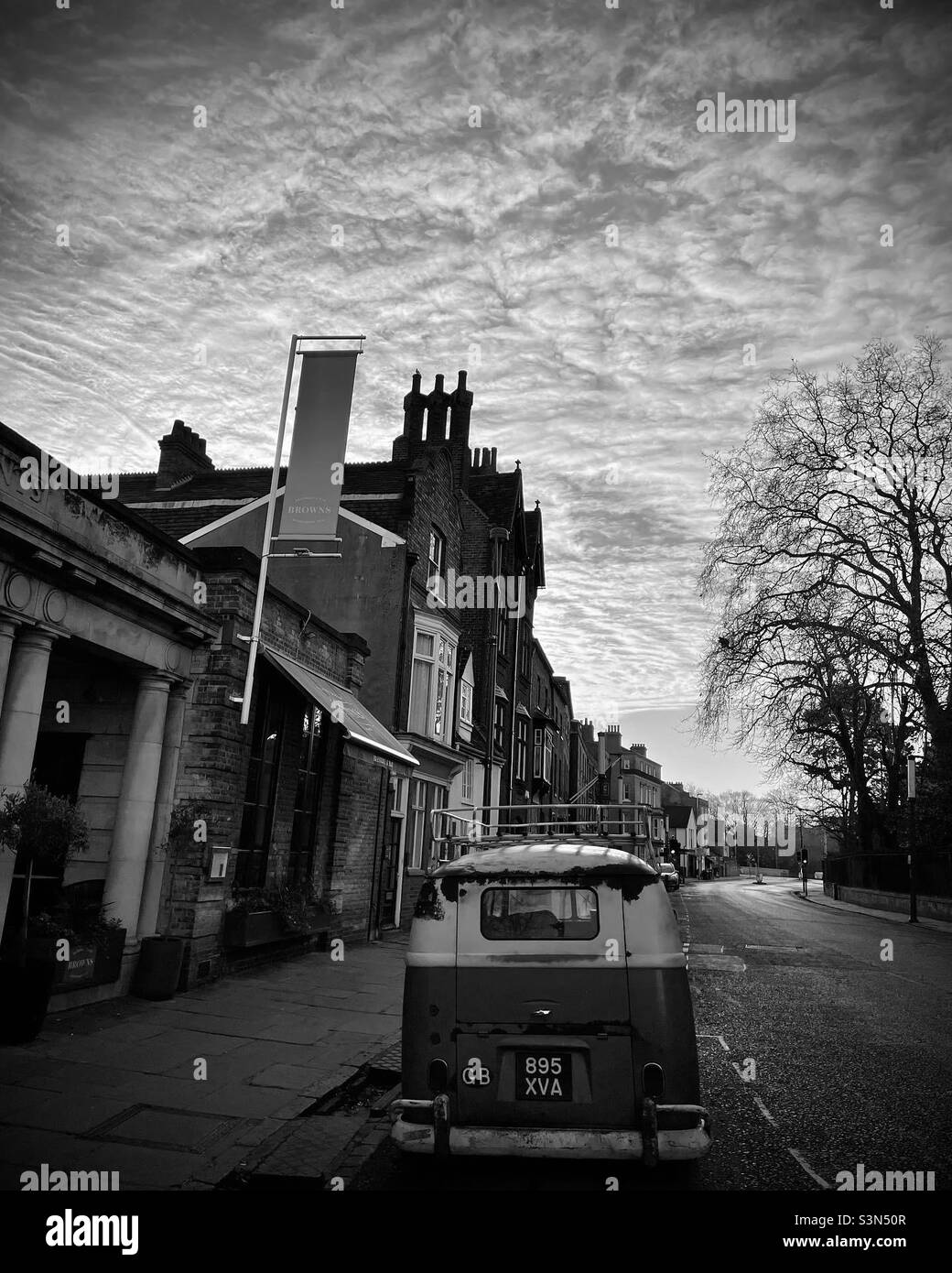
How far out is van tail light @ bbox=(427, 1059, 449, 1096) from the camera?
175 inches

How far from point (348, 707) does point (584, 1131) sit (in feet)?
30.4

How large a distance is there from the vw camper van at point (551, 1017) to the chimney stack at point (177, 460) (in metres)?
22.5

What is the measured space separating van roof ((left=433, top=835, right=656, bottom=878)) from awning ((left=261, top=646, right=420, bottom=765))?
19.4ft

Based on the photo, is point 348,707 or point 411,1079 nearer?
point 411,1079

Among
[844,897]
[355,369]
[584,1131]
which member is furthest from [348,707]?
[844,897]

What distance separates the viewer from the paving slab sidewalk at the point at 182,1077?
4.71 meters

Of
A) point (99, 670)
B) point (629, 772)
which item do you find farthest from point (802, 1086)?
point (629, 772)

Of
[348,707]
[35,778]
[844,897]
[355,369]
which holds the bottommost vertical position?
[844,897]

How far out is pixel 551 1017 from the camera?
445 centimetres

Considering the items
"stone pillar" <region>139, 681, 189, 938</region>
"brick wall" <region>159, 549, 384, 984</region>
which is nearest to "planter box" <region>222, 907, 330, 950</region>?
"brick wall" <region>159, 549, 384, 984</region>

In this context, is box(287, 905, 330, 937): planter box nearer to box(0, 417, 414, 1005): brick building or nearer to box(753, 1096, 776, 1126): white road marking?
box(0, 417, 414, 1005): brick building

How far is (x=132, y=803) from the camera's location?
9141 millimetres

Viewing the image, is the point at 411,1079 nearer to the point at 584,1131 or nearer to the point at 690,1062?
the point at 584,1131

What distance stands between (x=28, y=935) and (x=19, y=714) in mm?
2068
